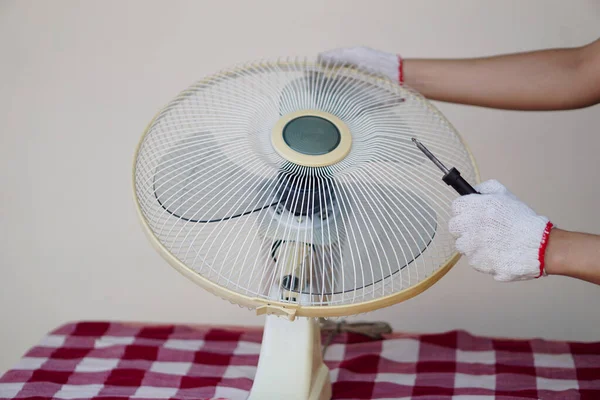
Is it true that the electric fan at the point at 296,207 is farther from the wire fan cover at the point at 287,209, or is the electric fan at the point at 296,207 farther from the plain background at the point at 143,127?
the plain background at the point at 143,127

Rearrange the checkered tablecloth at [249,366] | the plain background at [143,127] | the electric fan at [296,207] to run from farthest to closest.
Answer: the plain background at [143,127] < the checkered tablecloth at [249,366] < the electric fan at [296,207]

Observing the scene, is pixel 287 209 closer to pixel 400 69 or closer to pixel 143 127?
pixel 400 69

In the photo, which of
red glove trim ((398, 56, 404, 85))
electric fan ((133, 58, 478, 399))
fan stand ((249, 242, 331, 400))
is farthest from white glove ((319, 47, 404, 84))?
fan stand ((249, 242, 331, 400))

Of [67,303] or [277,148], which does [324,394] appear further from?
[67,303]

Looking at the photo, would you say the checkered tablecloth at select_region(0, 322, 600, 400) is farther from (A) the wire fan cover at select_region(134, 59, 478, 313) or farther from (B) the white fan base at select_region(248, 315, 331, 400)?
(A) the wire fan cover at select_region(134, 59, 478, 313)

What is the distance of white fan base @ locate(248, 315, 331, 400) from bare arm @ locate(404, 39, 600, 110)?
523 millimetres

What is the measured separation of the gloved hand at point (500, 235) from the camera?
3.36 ft

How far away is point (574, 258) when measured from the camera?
104cm

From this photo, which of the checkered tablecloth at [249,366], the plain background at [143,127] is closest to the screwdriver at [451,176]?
the checkered tablecloth at [249,366]

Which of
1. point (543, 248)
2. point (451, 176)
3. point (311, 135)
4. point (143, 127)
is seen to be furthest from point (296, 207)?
point (143, 127)

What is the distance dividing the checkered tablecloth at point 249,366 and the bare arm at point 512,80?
1.56ft

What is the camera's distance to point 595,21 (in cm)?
188

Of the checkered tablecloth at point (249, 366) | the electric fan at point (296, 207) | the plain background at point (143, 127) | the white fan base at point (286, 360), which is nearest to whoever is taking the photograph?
the electric fan at point (296, 207)

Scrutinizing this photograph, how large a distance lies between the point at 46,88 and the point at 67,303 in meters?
0.62
